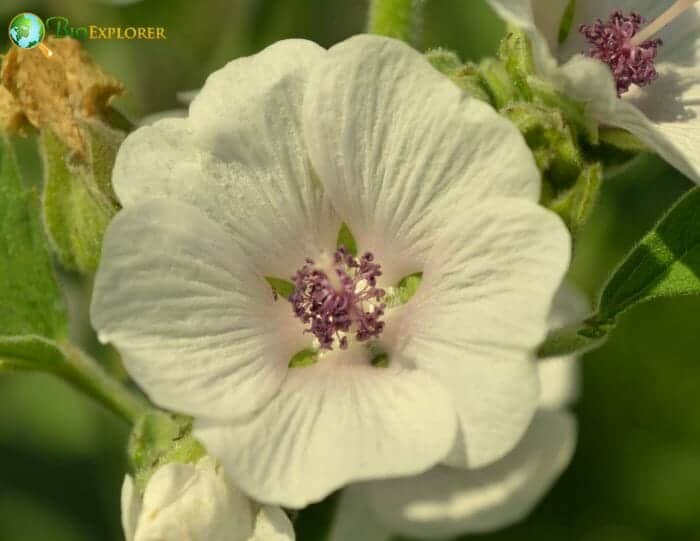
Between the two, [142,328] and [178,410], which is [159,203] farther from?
[178,410]

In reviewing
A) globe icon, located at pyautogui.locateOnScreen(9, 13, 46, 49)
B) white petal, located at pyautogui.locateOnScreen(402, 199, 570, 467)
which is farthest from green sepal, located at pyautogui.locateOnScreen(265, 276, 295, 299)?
globe icon, located at pyautogui.locateOnScreen(9, 13, 46, 49)

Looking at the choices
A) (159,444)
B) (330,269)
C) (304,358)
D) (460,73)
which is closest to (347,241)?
(330,269)

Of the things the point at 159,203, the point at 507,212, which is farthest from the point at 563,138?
the point at 159,203

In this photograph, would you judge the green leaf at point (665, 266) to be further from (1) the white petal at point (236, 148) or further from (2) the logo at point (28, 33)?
(2) the logo at point (28, 33)

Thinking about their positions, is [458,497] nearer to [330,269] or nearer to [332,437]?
[330,269]

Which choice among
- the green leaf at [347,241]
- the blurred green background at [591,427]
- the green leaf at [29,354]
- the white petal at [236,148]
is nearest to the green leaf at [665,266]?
the green leaf at [347,241]

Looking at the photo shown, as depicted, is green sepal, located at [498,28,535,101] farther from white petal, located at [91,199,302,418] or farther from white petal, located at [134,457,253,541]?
white petal, located at [134,457,253,541]
